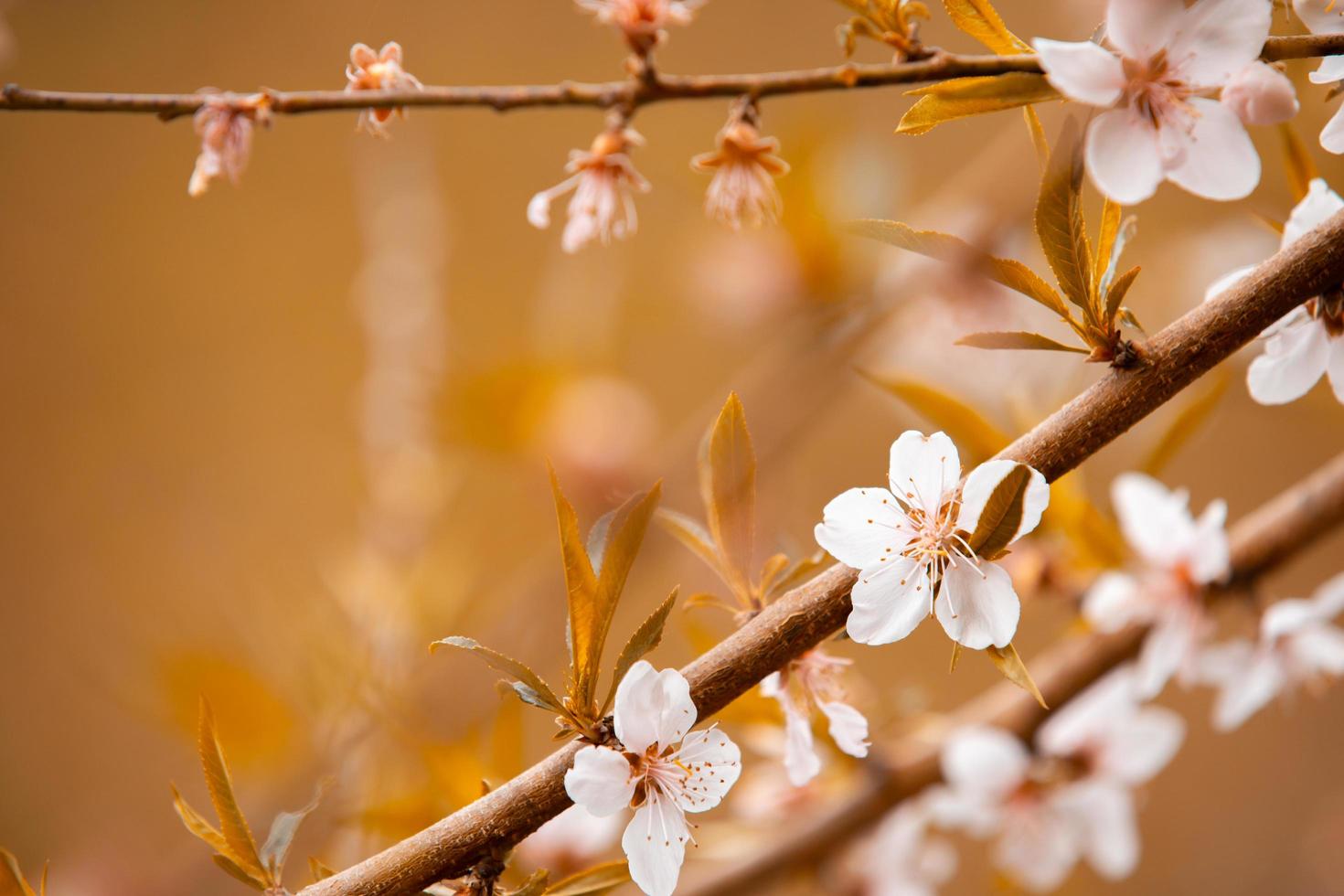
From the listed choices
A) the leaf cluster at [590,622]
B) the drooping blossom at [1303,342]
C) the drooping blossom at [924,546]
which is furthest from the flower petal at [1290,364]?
the leaf cluster at [590,622]

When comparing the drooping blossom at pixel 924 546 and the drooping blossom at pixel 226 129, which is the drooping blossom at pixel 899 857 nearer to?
the drooping blossom at pixel 924 546

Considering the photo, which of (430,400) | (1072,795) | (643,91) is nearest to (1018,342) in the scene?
(643,91)

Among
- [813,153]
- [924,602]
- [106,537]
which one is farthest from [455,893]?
[106,537]

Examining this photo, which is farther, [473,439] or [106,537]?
[106,537]

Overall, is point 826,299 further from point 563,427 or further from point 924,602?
point 924,602

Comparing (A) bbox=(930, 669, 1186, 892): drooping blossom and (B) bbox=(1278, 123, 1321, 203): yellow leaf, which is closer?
(B) bbox=(1278, 123, 1321, 203): yellow leaf

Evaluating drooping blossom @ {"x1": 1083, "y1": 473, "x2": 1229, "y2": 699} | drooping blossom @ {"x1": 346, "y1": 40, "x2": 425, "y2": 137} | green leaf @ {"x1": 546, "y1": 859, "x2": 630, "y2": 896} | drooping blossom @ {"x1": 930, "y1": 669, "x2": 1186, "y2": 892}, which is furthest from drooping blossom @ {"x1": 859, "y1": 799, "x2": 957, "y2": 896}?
drooping blossom @ {"x1": 346, "y1": 40, "x2": 425, "y2": 137}

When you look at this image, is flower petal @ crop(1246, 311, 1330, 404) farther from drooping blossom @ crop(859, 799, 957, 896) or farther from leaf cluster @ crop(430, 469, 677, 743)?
drooping blossom @ crop(859, 799, 957, 896)

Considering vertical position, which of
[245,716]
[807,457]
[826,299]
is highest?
[807,457]
